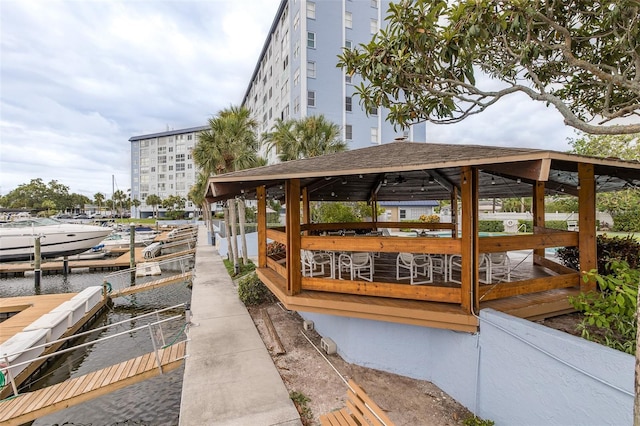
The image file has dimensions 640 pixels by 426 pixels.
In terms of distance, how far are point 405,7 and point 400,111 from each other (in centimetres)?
255

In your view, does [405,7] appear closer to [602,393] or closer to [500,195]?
[602,393]

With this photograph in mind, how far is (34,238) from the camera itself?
20.0 meters

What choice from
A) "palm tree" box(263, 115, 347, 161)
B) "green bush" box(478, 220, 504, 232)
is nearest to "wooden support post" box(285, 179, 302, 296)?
"palm tree" box(263, 115, 347, 161)

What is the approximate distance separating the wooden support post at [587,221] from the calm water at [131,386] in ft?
27.4

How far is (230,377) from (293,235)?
2.93m

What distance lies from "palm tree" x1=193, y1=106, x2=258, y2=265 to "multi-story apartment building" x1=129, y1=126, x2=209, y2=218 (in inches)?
2430

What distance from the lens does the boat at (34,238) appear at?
20.1 metres

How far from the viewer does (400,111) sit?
746 centimetres

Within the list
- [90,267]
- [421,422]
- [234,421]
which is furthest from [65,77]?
[421,422]

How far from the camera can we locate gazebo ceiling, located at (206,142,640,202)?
13.2 feet

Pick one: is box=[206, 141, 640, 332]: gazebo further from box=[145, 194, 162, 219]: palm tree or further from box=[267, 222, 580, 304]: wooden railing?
box=[145, 194, 162, 219]: palm tree

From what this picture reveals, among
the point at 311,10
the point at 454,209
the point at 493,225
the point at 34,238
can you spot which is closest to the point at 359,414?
the point at 454,209

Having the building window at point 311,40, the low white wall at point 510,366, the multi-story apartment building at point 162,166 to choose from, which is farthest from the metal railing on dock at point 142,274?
the multi-story apartment building at point 162,166

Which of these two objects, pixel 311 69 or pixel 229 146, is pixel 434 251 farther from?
pixel 311 69
